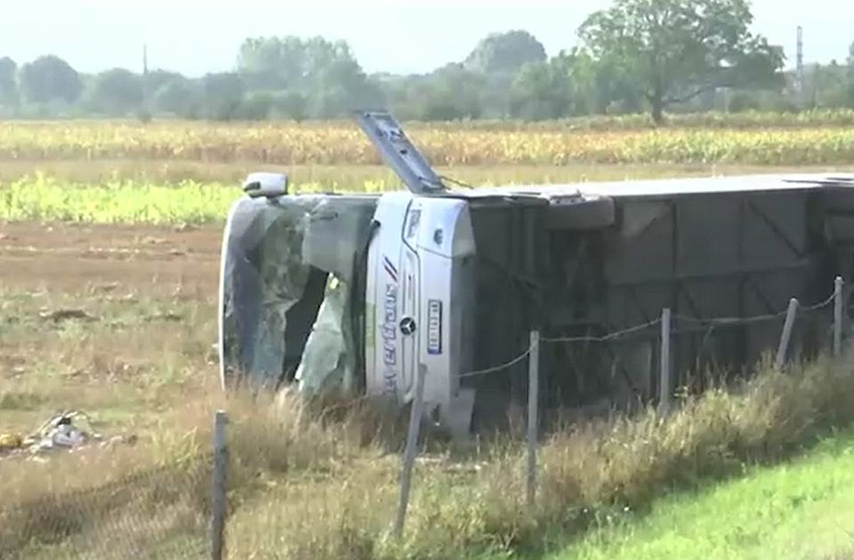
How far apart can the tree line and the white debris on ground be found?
74.8 meters

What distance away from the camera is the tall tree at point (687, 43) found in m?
111

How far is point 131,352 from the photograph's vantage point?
19.3m

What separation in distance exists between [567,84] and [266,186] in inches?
3793

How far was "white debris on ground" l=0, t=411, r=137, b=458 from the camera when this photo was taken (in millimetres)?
13414

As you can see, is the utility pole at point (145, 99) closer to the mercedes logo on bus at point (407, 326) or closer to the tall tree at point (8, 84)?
the tall tree at point (8, 84)

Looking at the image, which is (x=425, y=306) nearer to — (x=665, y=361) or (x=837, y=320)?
(x=665, y=361)

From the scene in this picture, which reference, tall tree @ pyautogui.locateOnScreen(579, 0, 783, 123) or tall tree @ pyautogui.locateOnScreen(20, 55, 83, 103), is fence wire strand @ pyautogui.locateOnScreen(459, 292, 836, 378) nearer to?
tall tree @ pyautogui.locateOnScreen(579, 0, 783, 123)

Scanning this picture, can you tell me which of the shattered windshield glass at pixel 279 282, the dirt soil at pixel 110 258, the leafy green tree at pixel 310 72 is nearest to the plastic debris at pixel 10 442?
the shattered windshield glass at pixel 279 282

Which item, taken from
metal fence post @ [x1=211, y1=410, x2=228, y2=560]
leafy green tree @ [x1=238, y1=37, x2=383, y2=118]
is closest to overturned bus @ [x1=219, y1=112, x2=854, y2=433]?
metal fence post @ [x1=211, y1=410, x2=228, y2=560]

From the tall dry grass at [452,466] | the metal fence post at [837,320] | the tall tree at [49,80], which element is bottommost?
the tall dry grass at [452,466]

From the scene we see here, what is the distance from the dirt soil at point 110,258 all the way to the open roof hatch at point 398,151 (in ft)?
28.1

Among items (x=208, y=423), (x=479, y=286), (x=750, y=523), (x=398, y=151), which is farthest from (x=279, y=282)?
(x=750, y=523)

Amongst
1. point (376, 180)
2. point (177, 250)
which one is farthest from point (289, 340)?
point (376, 180)

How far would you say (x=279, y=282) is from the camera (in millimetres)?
15578
